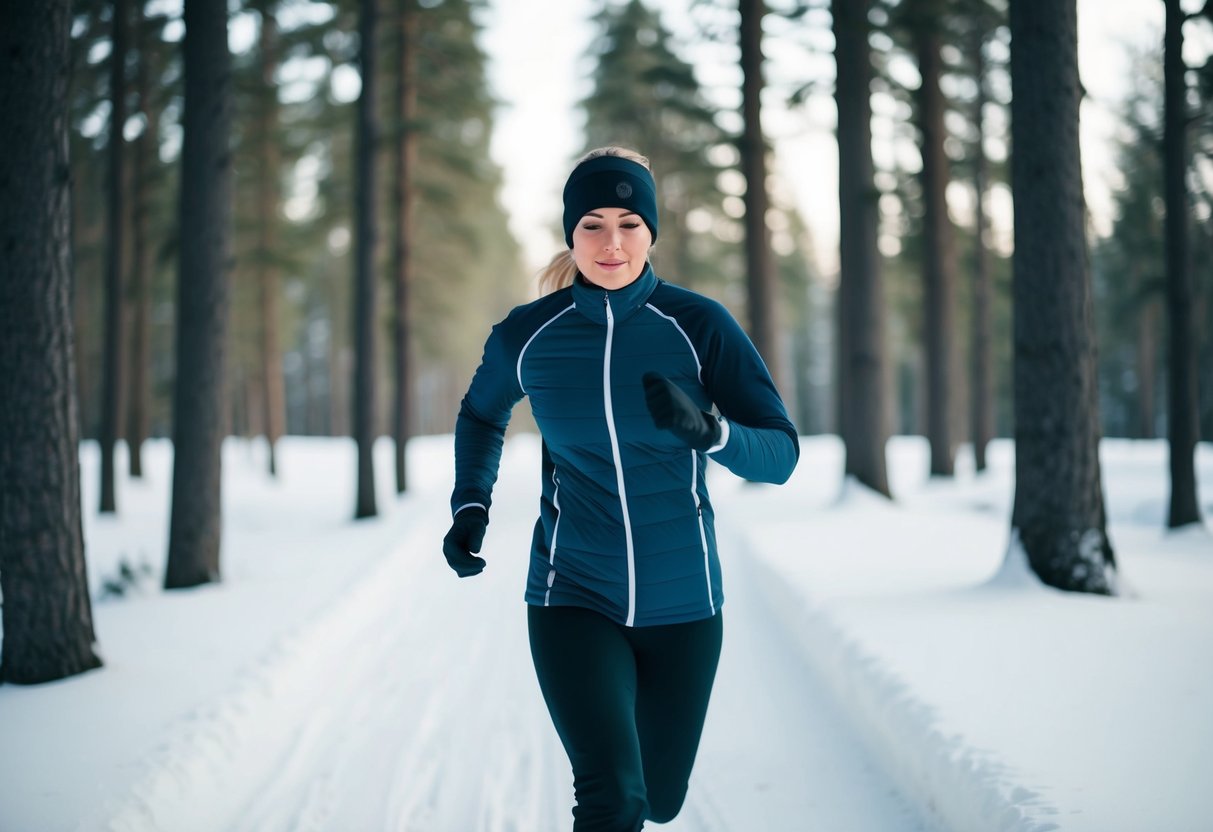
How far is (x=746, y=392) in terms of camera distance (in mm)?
2598

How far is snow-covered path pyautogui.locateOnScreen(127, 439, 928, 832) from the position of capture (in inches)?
155

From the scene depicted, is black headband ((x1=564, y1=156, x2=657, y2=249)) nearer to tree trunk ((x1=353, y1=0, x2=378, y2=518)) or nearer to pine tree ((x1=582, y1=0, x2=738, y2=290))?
tree trunk ((x1=353, y1=0, x2=378, y2=518))

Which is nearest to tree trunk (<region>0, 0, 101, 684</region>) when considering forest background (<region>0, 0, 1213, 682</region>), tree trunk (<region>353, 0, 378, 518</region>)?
forest background (<region>0, 0, 1213, 682</region>)

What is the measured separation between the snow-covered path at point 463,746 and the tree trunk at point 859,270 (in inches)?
253

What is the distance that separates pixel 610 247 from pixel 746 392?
1.90ft

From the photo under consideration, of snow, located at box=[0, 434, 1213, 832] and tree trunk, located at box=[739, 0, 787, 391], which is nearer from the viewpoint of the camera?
snow, located at box=[0, 434, 1213, 832]

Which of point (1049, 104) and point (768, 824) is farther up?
point (1049, 104)

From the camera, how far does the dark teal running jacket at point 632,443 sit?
2.57 m

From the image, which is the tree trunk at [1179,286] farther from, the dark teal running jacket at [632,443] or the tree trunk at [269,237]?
the tree trunk at [269,237]

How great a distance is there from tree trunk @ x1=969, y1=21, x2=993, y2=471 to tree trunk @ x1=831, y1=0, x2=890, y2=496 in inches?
283

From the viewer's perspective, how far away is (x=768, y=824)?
3.85 meters

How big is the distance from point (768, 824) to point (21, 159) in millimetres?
5532

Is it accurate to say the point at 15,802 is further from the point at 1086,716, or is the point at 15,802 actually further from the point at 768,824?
the point at 1086,716

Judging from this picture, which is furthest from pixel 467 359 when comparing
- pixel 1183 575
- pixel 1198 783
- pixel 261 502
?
pixel 1198 783
